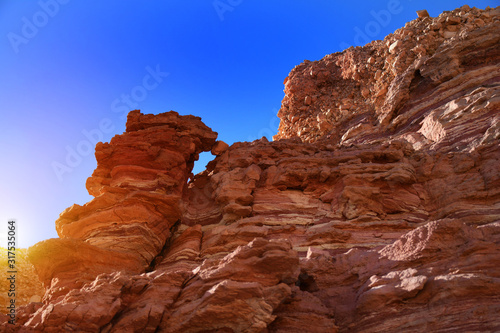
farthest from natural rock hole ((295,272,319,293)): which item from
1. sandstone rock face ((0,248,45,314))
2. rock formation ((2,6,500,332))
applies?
sandstone rock face ((0,248,45,314))

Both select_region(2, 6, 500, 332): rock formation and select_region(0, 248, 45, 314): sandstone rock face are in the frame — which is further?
select_region(0, 248, 45, 314): sandstone rock face

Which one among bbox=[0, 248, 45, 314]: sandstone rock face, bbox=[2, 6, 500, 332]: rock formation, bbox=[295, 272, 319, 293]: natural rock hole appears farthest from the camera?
bbox=[0, 248, 45, 314]: sandstone rock face

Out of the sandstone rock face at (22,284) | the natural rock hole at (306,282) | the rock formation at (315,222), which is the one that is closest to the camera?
the rock formation at (315,222)

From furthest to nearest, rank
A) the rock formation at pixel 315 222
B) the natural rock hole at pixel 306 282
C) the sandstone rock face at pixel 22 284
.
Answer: the sandstone rock face at pixel 22 284 < the natural rock hole at pixel 306 282 < the rock formation at pixel 315 222

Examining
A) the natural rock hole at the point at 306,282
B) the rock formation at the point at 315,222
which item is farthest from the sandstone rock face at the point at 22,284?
the natural rock hole at the point at 306,282

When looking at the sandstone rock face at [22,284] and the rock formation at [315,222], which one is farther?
the sandstone rock face at [22,284]

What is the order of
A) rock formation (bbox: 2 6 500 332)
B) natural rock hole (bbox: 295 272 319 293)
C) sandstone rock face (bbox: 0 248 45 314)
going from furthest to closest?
sandstone rock face (bbox: 0 248 45 314) → natural rock hole (bbox: 295 272 319 293) → rock formation (bbox: 2 6 500 332)

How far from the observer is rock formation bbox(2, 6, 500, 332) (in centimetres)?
995

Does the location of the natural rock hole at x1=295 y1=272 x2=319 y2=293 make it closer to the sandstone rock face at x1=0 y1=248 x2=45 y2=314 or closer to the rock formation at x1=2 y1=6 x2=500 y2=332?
the rock formation at x1=2 y1=6 x2=500 y2=332

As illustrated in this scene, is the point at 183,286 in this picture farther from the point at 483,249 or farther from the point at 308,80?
the point at 308,80

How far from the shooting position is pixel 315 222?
62.5ft

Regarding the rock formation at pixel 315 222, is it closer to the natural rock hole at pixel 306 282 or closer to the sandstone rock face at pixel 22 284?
the natural rock hole at pixel 306 282

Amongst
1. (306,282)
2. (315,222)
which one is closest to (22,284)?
(315,222)

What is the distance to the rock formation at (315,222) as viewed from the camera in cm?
995
